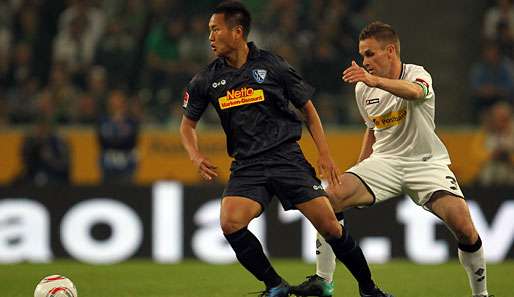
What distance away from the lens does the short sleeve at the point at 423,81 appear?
6.91m

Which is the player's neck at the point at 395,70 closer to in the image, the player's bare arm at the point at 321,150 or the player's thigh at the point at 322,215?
the player's bare arm at the point at 321,150

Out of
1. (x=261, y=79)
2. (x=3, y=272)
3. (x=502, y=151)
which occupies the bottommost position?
(x=3, y=272)

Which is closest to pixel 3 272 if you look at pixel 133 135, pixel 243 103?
pixel 133 135

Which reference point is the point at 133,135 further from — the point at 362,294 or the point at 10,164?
the point at 362,294

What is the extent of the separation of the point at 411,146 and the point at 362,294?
40.4 inches

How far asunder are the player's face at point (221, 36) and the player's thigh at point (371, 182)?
1176 millimetres

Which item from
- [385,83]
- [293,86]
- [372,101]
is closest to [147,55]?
[372,101]

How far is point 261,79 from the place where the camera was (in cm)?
673

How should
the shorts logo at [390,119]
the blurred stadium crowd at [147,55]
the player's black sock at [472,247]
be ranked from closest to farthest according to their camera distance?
the player's black sock at [472,247] < the shorts logo at [390,119] < the blurred stadium crowd at [147,55]

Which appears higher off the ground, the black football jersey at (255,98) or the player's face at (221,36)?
the player's face at (221,36)

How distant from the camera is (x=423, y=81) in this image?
696 cm

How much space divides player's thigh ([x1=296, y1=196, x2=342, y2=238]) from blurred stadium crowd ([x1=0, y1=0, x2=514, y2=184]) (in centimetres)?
639

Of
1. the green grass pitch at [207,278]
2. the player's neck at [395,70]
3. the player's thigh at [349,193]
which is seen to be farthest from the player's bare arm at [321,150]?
the green grass pitch at [207,278]

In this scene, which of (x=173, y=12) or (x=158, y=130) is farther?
(x=173, y=12)
